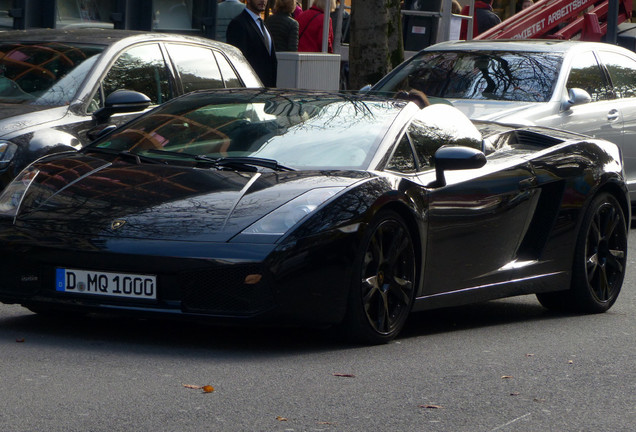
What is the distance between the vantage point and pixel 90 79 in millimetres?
9477

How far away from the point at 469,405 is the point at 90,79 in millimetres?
4986

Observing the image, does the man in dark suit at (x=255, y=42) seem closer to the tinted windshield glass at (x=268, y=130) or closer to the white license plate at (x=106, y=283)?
the tinted windshield glass at (x=268, y=130)

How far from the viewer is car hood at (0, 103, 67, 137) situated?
8773 mm

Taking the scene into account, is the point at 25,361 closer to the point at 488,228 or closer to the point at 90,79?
the point at 488,228

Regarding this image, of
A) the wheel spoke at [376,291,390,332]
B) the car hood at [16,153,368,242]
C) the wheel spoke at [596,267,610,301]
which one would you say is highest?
the car hood at [16,153,368,242]

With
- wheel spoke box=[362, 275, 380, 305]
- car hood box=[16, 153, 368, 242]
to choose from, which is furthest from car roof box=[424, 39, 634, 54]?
wheel spoke box=[362, 275, 380, 305]

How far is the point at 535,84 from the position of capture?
40.9 ft

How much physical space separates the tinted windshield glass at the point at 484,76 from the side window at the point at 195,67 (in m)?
2.51

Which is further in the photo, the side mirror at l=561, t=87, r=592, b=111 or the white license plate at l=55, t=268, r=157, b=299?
the side mirror at l=561, t=87, r=592, b=111

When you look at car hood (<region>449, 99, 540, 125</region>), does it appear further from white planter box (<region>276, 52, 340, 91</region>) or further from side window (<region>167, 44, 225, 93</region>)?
white planter box (<region>276, 52, 340, 91</region>)

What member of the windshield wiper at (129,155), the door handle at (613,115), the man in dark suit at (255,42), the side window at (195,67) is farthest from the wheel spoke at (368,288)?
the man in dark suit at (255,42)

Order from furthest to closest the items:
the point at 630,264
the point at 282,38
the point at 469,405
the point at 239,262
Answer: the point at 282,38
the point at 630,264
the point at 239,262
the point at 469,405

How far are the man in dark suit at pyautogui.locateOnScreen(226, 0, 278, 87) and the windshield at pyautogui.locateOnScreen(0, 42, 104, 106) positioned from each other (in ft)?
16.2

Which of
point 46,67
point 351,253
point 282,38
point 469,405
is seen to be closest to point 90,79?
point 46,67
